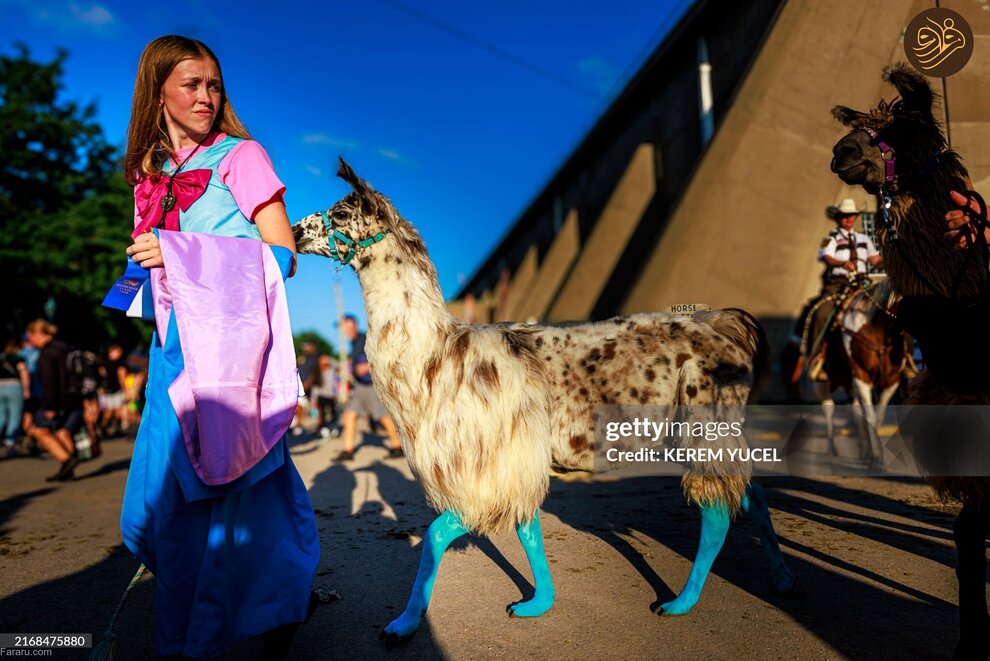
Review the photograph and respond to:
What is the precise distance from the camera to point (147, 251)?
7.82ft

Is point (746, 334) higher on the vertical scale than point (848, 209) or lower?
lower

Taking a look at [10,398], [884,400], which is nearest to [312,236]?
[884,400]

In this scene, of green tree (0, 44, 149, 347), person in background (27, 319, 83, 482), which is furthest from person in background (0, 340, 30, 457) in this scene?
green tree (0, 44, 149, 347)

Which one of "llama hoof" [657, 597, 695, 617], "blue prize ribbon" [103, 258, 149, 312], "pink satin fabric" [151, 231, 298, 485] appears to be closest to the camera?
"pink satin fabric" [151, 231, 298, 485]

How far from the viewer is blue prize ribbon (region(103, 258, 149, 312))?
100 inches

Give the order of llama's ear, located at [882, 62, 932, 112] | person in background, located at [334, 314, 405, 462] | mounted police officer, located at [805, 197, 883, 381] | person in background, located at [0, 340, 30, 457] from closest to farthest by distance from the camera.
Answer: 1. llama's ear, located at [882, 62, 932, 112]
2. mounted police officer, located at [805, 197, 883, 381]
3. person in background, located at [334, 314, 405, 462]
4. person in background, located at [0, 340, 30, 457]

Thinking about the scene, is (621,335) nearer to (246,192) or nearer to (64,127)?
(246,192)

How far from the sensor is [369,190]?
130 inches

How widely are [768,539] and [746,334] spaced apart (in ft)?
3.87

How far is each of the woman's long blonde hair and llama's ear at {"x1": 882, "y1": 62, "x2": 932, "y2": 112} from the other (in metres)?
2.95

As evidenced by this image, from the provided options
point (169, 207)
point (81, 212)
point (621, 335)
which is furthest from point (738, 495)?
point (81, 212)

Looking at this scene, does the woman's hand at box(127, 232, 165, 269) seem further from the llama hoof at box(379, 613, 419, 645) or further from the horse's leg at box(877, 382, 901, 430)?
the horse's leg at box(877, 382, 901, 430)

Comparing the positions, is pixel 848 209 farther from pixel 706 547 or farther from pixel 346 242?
pixel 346 242
